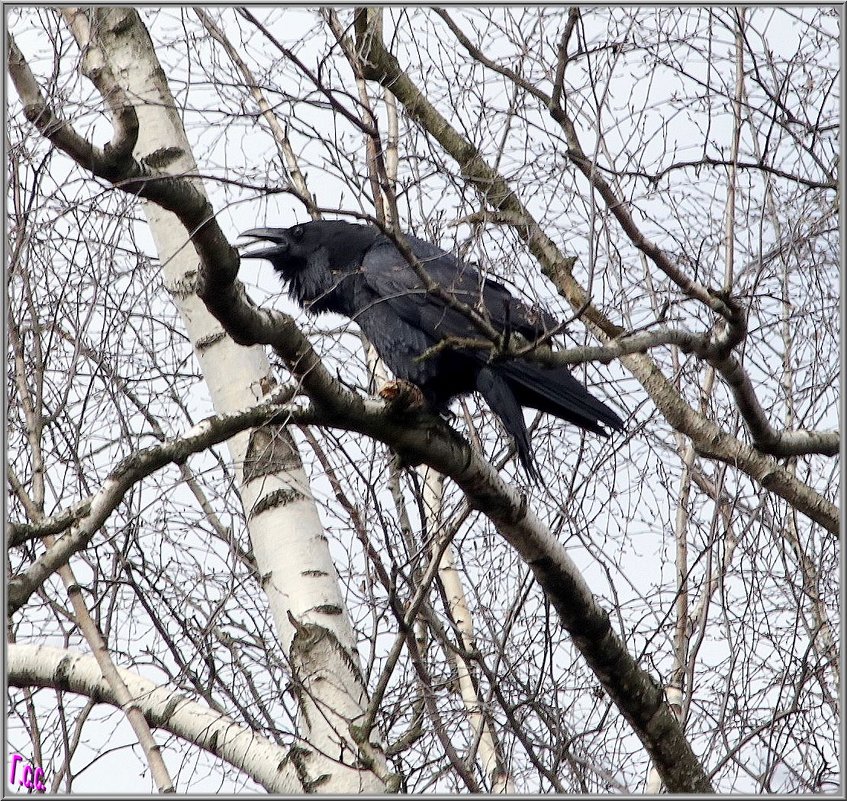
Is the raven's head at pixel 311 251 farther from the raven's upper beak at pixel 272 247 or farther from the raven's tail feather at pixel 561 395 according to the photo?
the raven's tail feather at pixel 561 395

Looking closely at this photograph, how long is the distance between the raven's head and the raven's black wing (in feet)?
0.58

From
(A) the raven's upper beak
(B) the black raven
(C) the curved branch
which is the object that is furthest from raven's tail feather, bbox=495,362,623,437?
(C) the curved branch

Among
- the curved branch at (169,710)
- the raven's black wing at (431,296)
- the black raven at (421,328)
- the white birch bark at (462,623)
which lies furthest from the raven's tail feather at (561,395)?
the curved branch at (169,710)

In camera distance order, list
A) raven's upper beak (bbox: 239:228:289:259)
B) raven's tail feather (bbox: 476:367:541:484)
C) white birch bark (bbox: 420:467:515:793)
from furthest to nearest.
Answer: raven's upper beak (bbox: 239:228:289:259) → raven's tail feather (bbox: 476:367:541:484) → white birch bark (bbox: 420:467:515:793)

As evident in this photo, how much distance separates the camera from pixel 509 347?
335 centimetres

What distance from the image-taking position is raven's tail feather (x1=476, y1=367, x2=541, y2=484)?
4816mm

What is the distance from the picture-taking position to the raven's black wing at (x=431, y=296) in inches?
159

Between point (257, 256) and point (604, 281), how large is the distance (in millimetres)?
2218

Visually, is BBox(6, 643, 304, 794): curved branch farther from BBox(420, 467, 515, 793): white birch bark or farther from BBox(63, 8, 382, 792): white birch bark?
BBox(420, 467, 515, 793): white birch bark

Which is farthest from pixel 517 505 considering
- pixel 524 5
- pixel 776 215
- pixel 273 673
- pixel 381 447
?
pixel 524 5

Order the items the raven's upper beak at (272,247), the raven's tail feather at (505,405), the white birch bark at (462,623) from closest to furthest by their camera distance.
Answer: the white birch bark at (462,623)
the raven's tail feather at (505,405)
the raven's upper beak at (272,247)

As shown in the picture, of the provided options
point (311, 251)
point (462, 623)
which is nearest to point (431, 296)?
point (311, 251)

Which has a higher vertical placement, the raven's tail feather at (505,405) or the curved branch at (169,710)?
the raven's tail feather at (505,405)

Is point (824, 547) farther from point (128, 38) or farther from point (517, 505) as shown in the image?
point (128, 38)
